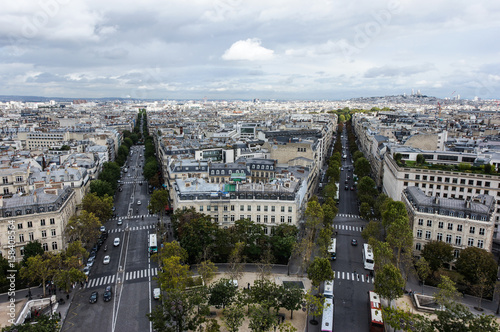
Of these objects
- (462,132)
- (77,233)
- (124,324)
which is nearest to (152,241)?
(77,233)

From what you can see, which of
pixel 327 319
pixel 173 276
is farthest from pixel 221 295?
pixel 327 319

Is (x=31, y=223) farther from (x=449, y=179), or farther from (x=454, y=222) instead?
(x=449, y=179)

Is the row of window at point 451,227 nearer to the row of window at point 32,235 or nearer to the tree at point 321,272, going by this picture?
the tree at point 321,272

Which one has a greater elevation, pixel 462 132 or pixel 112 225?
pixel 462 132

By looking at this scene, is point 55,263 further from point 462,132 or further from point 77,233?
point 462,132

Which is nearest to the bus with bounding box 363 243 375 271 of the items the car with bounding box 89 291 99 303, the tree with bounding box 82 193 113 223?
the car with bounding box 89 291 99 303

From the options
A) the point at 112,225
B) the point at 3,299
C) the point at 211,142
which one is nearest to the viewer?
the point at 3,299
